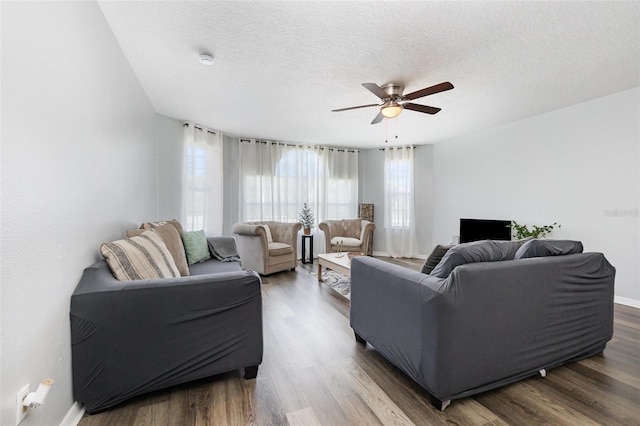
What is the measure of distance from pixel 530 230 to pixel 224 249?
14.1 ft

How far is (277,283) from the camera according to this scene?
12.9 ft

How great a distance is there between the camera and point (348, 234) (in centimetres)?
559

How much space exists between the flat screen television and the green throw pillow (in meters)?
4.23

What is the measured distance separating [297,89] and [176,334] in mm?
2588

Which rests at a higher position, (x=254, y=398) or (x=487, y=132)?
(x=487, y=132)

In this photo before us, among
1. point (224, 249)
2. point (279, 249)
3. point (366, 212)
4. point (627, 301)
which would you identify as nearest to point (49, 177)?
point (224, 249)

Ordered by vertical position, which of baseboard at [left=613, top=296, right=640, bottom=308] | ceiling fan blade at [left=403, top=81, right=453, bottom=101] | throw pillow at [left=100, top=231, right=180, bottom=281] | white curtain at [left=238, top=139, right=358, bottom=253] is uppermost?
ceiling fan blade at [left=403, top=81, right=453, bottom=101]

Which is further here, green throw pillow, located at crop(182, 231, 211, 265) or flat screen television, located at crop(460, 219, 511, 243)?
flat screen television, located at crop(460, 219, 511, 243)

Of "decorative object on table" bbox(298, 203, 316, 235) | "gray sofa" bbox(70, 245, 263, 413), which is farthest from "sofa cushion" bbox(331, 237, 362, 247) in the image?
"gray sofa" bbox(70, 245, 263, 413)

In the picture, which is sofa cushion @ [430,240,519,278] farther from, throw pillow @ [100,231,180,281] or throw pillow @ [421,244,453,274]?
throw pillow @ [100,231,180,281]

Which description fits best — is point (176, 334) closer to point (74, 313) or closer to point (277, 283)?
point (74, 313)

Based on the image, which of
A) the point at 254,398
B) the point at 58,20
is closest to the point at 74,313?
the point at 254,398

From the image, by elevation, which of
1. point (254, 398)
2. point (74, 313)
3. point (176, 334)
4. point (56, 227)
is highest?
point (56, 227)

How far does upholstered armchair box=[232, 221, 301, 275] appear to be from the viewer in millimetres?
4184
